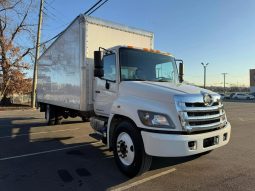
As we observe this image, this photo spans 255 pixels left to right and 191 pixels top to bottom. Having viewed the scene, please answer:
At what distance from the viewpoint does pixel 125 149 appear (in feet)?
19.4

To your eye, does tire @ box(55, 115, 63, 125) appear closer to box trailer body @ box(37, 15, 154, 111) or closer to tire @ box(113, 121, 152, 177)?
box trailer body @ box(37, 15, 154, 111)

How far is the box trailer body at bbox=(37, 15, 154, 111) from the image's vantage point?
812cm

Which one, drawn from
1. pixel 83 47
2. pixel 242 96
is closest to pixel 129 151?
pixel 83 47

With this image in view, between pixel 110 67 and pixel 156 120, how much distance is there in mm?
2188

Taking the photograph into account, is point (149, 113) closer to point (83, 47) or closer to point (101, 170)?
point (101, 170)

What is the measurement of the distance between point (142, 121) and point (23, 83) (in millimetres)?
31441

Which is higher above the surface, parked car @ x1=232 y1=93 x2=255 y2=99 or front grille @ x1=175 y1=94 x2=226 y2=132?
parked car @ x1=232 y1=93 x2=255 y2=99

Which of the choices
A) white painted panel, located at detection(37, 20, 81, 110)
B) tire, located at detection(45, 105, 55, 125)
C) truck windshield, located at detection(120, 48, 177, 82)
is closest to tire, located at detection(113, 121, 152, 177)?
truck windshield, located at detection(120, 48, 177, 82)

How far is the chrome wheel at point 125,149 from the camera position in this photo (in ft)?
18.7

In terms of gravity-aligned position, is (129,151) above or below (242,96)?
below

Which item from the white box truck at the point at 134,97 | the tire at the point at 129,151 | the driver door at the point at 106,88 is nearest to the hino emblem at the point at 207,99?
the white box truck at the point at 134,97

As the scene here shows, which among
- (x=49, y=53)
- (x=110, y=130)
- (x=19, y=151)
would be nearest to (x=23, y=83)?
(x=49, y=53)

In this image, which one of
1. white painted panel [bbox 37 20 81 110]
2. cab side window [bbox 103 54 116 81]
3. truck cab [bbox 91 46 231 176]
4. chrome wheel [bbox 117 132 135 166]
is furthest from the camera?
white painted panel [bbox 37 20 81 110]

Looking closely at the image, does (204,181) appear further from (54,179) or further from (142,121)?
(54,179)
